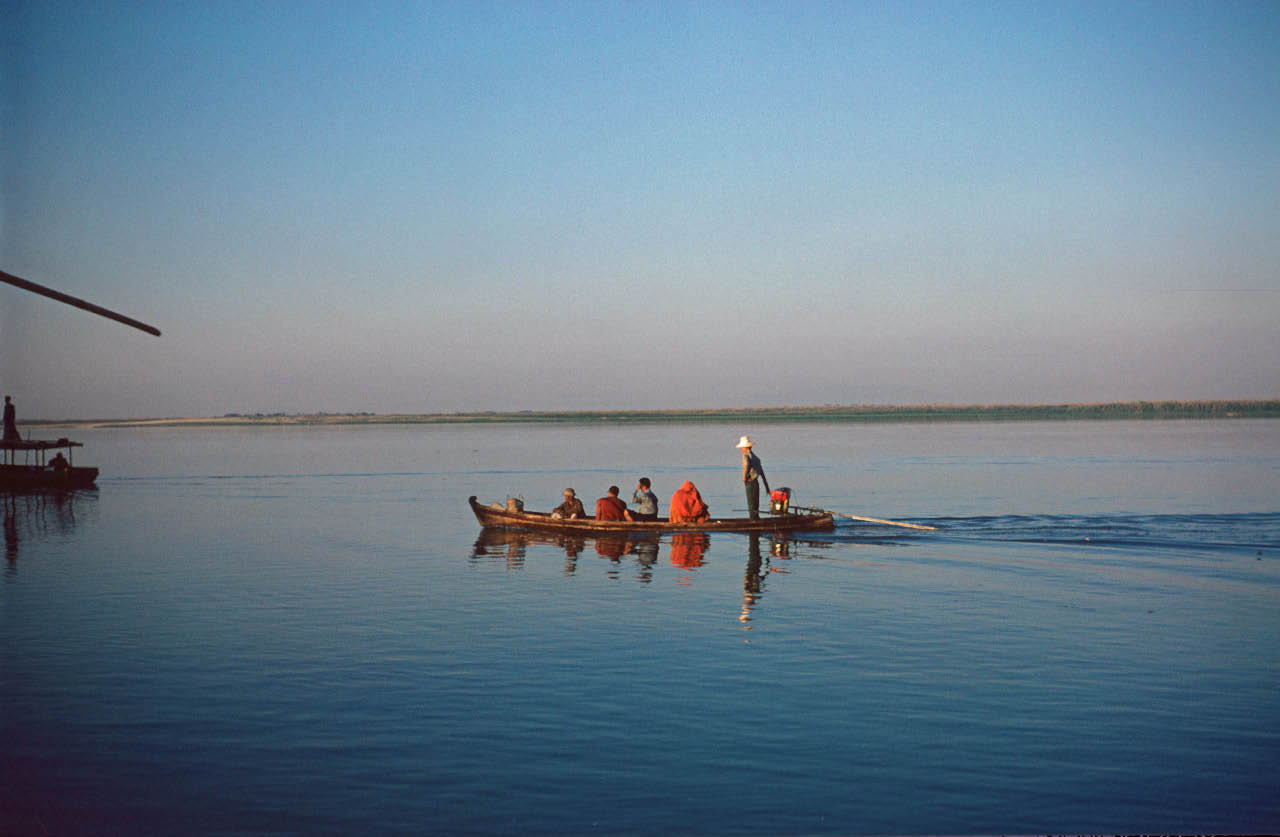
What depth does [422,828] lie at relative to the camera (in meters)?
9.18

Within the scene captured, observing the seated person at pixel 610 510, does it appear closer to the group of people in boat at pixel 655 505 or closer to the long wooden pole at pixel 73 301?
the group of people in boat at pixel 655 505

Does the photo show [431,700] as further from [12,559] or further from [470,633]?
[12,559]

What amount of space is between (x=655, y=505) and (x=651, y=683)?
1654cm

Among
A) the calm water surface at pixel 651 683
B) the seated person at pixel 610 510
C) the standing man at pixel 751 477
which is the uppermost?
the standing man at pixel 751 477

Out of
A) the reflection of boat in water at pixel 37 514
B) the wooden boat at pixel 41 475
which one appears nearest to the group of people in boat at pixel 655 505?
the reflection of boat in water at pixel 37 514

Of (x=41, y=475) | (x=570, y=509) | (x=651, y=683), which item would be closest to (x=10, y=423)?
(x=41, y=475)

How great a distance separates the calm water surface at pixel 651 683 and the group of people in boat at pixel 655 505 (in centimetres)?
90

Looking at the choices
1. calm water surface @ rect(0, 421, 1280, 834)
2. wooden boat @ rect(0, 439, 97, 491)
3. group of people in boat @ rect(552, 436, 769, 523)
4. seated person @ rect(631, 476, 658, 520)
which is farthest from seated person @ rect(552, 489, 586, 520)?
wooden boat @ rect(0, 439, 97, 491)

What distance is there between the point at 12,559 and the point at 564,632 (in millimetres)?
18785

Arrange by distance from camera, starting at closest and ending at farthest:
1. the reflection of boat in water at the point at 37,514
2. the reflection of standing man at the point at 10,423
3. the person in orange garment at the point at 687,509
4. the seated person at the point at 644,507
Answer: the person in orange garment at the point at 687,509 → the seated person at the point at 644,507 → the reflection of boat in water at the point at 37,514 → the reflection of standing man at the point at 10,423

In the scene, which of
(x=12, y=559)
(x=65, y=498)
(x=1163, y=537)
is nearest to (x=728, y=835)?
(x=1163, y=537)

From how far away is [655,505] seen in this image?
30266mm

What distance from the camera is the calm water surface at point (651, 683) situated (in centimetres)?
968

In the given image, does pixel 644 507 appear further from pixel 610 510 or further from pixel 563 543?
pixel 563 543
